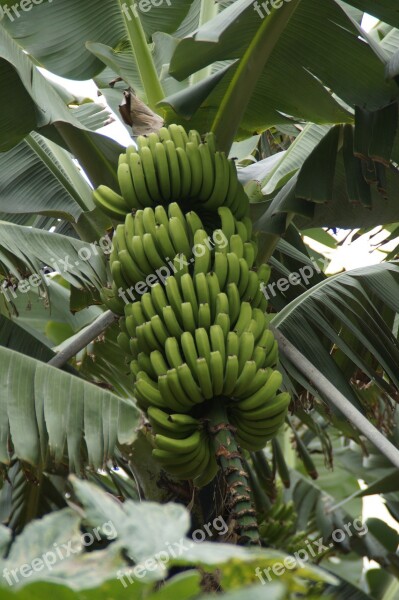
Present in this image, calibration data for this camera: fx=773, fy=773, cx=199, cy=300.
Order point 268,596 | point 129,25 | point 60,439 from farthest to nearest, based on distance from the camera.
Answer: point 129,25 → point 60,439 → point 268,596

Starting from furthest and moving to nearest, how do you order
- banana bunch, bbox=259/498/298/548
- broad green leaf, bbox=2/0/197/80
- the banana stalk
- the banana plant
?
banana bunch, bbox=259/498/298/548
broad green leaf, bbox=2/0/197/80
the banana plant
the banana stalk

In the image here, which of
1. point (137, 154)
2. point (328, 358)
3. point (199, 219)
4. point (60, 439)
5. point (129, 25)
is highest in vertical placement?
point (129, 25)

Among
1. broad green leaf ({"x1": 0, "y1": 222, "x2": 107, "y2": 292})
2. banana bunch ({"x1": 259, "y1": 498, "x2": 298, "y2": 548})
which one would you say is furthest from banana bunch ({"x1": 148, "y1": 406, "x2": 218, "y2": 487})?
banana bunch ({"x1": 259, "y1": 498, "x2": 298, "y2": 548})

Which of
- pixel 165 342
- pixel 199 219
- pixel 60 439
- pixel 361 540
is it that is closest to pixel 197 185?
pixel 199 219

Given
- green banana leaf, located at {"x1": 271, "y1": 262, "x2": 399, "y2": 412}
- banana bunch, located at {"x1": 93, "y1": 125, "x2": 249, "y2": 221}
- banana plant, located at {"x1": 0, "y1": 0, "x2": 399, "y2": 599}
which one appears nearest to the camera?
banana plant, located at {"x1": 0, "y1": 0, "x2": 399, "y2": 599}

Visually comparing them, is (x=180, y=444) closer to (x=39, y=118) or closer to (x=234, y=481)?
(x=234, y=481)

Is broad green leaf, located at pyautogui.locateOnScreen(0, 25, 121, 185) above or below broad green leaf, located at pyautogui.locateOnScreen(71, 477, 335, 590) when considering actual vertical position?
above

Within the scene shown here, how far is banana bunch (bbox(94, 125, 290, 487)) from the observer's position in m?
1.95

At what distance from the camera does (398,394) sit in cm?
252

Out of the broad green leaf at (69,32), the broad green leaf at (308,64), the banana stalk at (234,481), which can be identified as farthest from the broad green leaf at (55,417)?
the broad green leaf at (69,32)

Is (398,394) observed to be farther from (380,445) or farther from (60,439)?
(60,439)

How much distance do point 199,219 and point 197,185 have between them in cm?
10

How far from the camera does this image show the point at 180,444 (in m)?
1.94

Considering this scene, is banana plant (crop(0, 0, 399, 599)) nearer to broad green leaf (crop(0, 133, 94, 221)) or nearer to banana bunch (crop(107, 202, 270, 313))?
broad green leaf (crop(0, 133, 94, 221))
